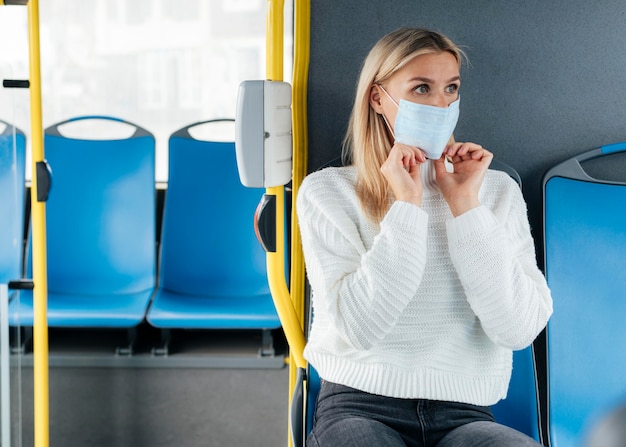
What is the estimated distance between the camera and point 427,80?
1677 millimetres

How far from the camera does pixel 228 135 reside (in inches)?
149

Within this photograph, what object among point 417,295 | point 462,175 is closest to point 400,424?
point 417,295

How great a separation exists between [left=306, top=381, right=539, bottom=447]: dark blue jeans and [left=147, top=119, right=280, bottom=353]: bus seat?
69.8 inches

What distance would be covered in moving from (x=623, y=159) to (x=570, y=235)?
289 millimetres

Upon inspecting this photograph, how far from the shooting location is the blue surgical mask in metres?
1.66

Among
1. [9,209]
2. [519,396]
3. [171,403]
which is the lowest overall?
[171,403]

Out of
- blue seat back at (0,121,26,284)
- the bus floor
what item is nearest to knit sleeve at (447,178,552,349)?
blue seat back at (0,121,26,284)

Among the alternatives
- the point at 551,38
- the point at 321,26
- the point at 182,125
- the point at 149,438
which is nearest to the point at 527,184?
the point at 551,38

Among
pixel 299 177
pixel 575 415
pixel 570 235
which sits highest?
pixel 299 177

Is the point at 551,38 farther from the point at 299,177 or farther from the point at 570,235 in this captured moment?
the point at 299,177

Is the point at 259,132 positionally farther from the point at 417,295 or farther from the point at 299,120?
the point at 417,295

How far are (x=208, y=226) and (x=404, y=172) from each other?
1953mm

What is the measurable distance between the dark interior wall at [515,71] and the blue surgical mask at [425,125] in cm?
32

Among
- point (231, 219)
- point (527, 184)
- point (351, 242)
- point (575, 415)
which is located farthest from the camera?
point (231, 219)
